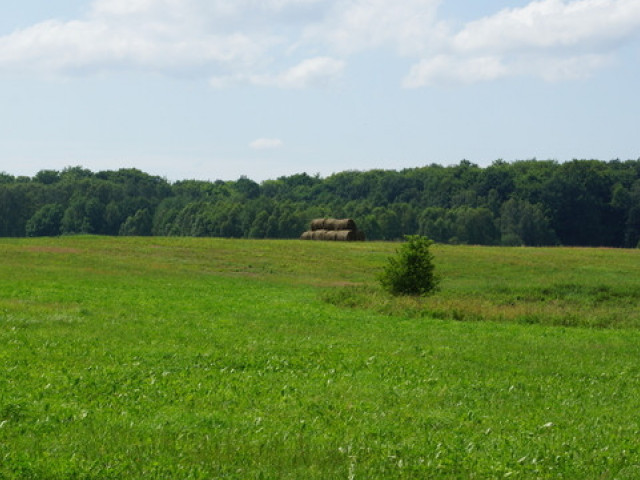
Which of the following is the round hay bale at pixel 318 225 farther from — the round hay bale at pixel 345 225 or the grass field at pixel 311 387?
the grass field at pixel 311 387

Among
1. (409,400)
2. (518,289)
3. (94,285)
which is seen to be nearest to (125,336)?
(409,400)

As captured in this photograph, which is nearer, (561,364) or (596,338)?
(561,364)

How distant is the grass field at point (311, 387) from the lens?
10.9 metres

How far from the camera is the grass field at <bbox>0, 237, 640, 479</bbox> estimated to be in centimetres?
1092

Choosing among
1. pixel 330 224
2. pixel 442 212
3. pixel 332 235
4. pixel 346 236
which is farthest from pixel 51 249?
pixel 442 212

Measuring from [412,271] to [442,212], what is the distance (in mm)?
126246

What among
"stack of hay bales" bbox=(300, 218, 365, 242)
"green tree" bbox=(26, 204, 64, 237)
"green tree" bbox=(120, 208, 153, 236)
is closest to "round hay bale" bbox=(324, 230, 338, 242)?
"stack of hay bales" bbox=(300, 218, 365, 242)

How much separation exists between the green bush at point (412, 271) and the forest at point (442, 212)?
350 ft

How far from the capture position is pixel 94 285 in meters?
41.0

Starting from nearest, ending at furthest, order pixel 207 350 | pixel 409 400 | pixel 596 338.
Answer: pixel 409 400 < pixel 207 350 < pixel 596 338

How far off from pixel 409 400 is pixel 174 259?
174ft

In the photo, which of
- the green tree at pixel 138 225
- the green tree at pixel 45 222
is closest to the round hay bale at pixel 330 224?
the green tree at pixel 138 225

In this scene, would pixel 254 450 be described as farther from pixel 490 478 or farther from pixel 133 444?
pixel 490 478

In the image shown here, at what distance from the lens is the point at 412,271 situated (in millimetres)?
37812
